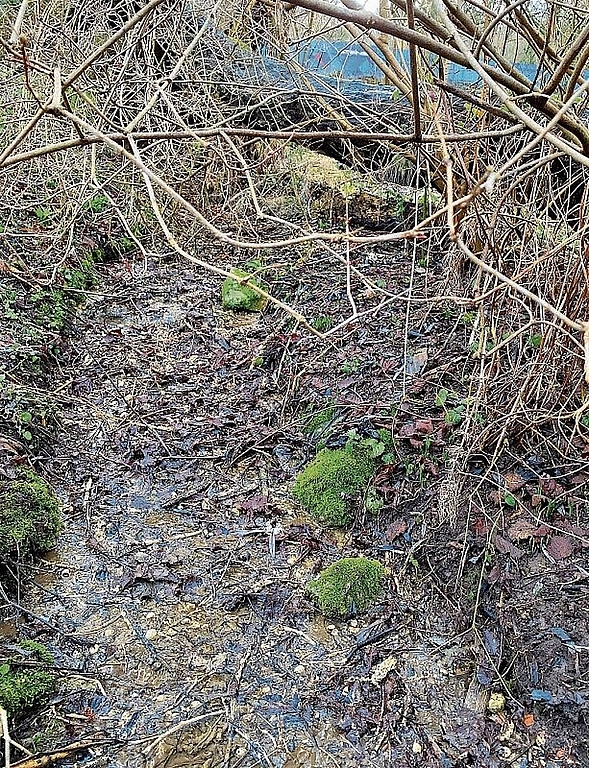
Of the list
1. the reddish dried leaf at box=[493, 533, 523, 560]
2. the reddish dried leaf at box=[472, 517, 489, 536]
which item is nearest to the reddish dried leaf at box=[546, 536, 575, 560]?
the reddish dried leaf at box=[493, 533, 523, 560]

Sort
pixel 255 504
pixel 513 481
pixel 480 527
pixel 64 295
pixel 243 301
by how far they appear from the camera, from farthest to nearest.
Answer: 1. pixel 243 301
2. pixel 64 295
3. pixel 255 504
4. pixel 513 481
5. pixel 480 527

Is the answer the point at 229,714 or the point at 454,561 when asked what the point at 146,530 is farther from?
the point at 454,561

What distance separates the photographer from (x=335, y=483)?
3.57 meters

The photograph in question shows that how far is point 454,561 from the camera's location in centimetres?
299

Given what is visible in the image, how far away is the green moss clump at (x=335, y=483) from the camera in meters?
3.49

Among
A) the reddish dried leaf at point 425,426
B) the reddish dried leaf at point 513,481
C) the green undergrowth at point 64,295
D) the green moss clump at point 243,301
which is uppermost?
the green undergrowth at point 64,295

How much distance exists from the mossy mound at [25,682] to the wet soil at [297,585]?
77 millimetres

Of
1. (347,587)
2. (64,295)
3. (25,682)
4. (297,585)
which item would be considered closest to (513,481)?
(347,587)

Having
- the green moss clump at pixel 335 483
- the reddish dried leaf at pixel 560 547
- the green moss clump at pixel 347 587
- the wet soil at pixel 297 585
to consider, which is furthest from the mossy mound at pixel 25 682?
the reddish dried leaf at pixel 560 547

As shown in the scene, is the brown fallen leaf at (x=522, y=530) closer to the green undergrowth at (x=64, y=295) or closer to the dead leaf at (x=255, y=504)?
the dead leaf at (x=255, y=504)

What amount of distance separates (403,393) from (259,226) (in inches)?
160

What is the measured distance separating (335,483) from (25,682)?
1.77 metres

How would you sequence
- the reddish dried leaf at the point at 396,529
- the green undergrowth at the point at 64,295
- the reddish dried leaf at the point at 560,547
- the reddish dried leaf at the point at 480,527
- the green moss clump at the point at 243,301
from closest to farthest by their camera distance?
the reddish dried leaf at the point at 560,547 < the reddish dried leaf at the point at 480,527 < the reddish dried leaf at the point at 396,529 < the green undergrowth at the point at 64,295 < the green moss clump at the point at 243,301

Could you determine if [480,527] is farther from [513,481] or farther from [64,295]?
[64,295]
